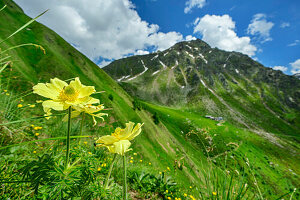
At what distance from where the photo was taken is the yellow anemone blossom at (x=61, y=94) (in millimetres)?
1678

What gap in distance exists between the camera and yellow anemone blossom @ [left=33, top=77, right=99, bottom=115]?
66.1 inches

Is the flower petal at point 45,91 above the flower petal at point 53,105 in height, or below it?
above

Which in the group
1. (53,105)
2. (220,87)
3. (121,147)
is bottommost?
(121,147)

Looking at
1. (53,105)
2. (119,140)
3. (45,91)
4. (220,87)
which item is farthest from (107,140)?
(220,87)

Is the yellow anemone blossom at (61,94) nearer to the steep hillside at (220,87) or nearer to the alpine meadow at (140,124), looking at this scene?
the alpine meadow at (140,124)

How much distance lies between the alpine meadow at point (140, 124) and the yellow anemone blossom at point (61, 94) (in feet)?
0.05

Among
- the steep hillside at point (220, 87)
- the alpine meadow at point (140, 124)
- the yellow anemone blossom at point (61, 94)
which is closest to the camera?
the yellow anemone blossom at point (61, 94)

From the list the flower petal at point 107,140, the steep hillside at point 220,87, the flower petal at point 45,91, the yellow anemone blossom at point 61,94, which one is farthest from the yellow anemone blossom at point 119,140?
the steep hillside at point 220,87

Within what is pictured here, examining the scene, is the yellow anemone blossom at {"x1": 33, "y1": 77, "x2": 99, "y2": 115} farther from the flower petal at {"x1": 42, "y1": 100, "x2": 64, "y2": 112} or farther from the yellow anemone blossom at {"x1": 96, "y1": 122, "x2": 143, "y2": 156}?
the yellow anemone blossom at {"x1": 96, "y1": 122, "x2": 143, "y2": 156}

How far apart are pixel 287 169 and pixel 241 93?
96448 mm

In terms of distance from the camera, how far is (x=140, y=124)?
6.81 ft

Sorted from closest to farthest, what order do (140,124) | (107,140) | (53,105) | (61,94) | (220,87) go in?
(53,105) → (107,140) → (61,94) → (140,124) → (220,87)

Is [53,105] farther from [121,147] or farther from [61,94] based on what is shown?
[121,147]

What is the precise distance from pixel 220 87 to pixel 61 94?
148 meters
